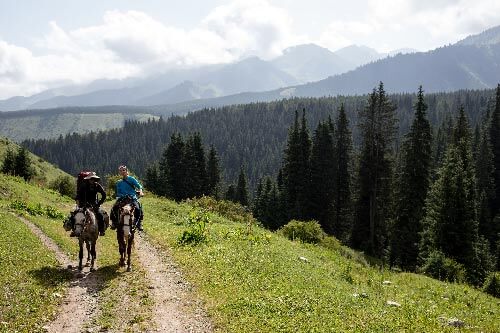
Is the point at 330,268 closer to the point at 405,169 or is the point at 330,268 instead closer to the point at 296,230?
the point at 296,230

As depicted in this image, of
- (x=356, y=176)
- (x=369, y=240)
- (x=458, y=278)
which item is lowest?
(x=369, y=240)

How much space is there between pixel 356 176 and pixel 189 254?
44.5 meters

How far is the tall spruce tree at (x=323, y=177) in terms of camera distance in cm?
7081

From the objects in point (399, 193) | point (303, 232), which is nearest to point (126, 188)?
point (303, 232)

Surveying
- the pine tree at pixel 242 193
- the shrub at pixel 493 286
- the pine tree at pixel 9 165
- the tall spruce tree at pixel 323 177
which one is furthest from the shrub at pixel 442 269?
the pine tree at pixel 242 193

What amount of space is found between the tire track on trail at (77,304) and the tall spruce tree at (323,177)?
55.7 m

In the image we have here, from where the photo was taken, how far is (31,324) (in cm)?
1174

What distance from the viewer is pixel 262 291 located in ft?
49.7

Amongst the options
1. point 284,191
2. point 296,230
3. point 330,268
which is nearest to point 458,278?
point 296,230

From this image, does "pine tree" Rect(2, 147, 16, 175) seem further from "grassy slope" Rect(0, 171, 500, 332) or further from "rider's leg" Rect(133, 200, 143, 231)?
"rider's leg" Rect(133, 200, 143, 231)

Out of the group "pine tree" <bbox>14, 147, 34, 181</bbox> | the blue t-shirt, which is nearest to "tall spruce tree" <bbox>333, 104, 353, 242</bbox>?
"pine tree" <bbox>14, 147, 34, 181</bbox>

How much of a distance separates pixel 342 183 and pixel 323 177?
10.7 feet

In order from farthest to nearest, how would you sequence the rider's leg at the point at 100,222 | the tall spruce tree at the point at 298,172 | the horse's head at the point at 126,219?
the tall spruce tree at the point at 298,172 < the rider's leg at the point at 100,222 < the horse's head at the point at 126,219

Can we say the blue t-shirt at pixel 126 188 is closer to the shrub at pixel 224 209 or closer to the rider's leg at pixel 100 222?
the rider's leg at pixel 100 222
